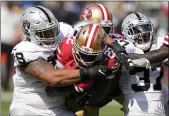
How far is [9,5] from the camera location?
34.9ft

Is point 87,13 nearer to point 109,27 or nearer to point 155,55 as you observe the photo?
point 109,27

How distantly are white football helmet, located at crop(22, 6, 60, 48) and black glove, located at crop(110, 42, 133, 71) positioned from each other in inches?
20.0

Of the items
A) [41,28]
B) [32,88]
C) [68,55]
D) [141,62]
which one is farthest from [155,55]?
[32,88]

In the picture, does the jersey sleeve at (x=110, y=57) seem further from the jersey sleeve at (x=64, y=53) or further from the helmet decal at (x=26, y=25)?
the helmet decal at (x=26, y=25)

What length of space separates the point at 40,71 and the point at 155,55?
0.95 m

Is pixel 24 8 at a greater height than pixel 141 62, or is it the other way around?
pixel 141 62

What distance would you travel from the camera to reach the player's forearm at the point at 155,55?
4617mm

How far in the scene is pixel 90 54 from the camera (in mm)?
4359

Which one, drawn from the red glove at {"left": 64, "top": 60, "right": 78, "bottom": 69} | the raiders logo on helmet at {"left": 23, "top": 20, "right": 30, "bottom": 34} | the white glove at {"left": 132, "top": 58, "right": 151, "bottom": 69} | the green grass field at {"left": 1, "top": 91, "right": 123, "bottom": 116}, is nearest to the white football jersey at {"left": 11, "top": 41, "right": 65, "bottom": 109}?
the raiders logo on helmet at {"left": 23, "top": 20, "right": 30, "bottom": 34}

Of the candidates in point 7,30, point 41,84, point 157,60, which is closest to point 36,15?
point 41,84

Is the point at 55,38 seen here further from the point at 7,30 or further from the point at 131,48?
the point at 7,30

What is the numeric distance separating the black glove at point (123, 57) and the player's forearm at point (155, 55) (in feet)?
0.52

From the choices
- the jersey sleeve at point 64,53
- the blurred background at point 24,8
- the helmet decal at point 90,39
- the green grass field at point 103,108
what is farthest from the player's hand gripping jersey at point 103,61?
the blurred background at point 24,8

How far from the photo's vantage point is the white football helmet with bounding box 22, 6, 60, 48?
464 centimetres
